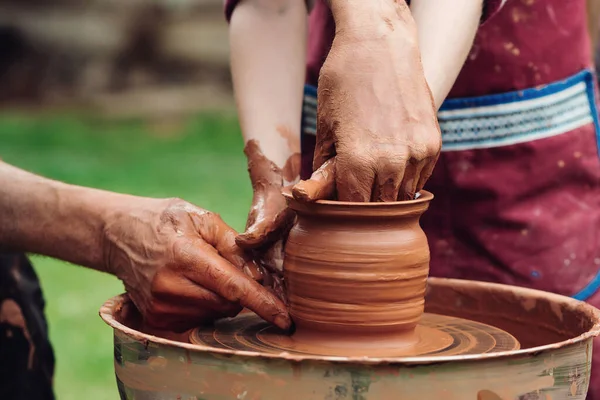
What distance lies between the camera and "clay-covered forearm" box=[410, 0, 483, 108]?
179cm

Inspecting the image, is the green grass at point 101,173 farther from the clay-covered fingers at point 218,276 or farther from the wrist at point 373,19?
the wrist at point 373,19

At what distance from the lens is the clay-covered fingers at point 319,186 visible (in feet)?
5.04

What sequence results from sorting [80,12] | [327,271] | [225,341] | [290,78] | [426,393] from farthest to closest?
1. [80,12]
2. [290,78]
3. [225,341]
4. [327,271]
5. [426,393]

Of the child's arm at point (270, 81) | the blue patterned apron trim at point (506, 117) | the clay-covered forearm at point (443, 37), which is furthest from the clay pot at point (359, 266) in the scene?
the blue patterned apron trim at point (506, 117)

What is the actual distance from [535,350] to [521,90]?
1.00m

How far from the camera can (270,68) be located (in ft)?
7.13

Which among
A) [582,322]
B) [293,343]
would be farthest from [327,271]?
[582,322]

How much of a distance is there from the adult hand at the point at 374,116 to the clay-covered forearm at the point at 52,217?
1.74 ft

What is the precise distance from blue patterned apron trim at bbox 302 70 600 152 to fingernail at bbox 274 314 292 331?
2.40ft

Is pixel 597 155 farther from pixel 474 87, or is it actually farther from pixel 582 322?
pixel 582 322

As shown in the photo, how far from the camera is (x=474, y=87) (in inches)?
88.3

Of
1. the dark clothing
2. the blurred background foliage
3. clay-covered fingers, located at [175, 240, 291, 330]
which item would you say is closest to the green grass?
the blurred background foliage

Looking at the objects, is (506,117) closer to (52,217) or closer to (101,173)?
(52,217)

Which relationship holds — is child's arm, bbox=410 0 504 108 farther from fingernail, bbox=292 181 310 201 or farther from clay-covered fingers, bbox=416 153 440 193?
fingernail, bbox=292 181 310 201
